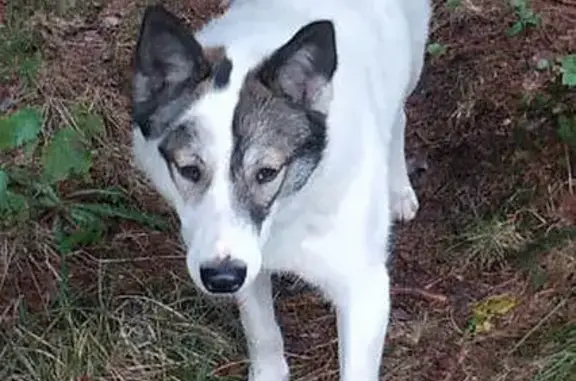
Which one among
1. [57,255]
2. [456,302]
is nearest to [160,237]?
[57,255]

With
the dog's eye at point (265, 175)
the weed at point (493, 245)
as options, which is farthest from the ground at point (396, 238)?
the dog's eye at point (265, 175)

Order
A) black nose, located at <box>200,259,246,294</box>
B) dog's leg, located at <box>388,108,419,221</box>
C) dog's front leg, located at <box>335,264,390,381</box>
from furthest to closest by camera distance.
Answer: dog's leg, located at <box>388,108,419,221</box> → dog's front leg, located at <box>335,264,390,381</box> → black nose, located at <box>200,259,246,294</box>

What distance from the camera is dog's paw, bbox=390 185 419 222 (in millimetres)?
4742

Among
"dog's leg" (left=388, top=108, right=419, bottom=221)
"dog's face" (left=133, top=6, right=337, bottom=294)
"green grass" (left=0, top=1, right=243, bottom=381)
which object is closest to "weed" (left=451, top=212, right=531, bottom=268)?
"dog's leg" (left=388, top=108, right=419, bottom=221)

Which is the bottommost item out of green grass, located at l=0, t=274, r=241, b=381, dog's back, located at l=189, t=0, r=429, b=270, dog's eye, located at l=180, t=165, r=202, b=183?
green grass, located at l=0, t=274, r=241, b=381

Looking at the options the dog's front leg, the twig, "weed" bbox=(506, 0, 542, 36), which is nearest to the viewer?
the dog's front leg

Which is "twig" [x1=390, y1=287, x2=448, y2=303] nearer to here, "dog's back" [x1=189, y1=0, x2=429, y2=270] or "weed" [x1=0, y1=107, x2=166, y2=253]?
"dog's back" [x1=189, y1=0, x2=429, y2=270]

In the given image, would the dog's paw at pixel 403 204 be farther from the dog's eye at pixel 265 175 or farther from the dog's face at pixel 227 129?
the dog's eye at pixel 265 175

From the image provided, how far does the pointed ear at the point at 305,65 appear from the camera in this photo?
3436 millimetres

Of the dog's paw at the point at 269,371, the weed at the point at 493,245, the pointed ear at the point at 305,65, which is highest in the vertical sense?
the pointed ear at the point at 305,65

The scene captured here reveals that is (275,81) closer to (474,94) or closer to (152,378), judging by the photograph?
(152,378)

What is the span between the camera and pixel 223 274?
3.35m

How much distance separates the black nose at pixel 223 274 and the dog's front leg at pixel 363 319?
47 cm

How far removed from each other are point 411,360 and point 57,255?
1.07 meters
